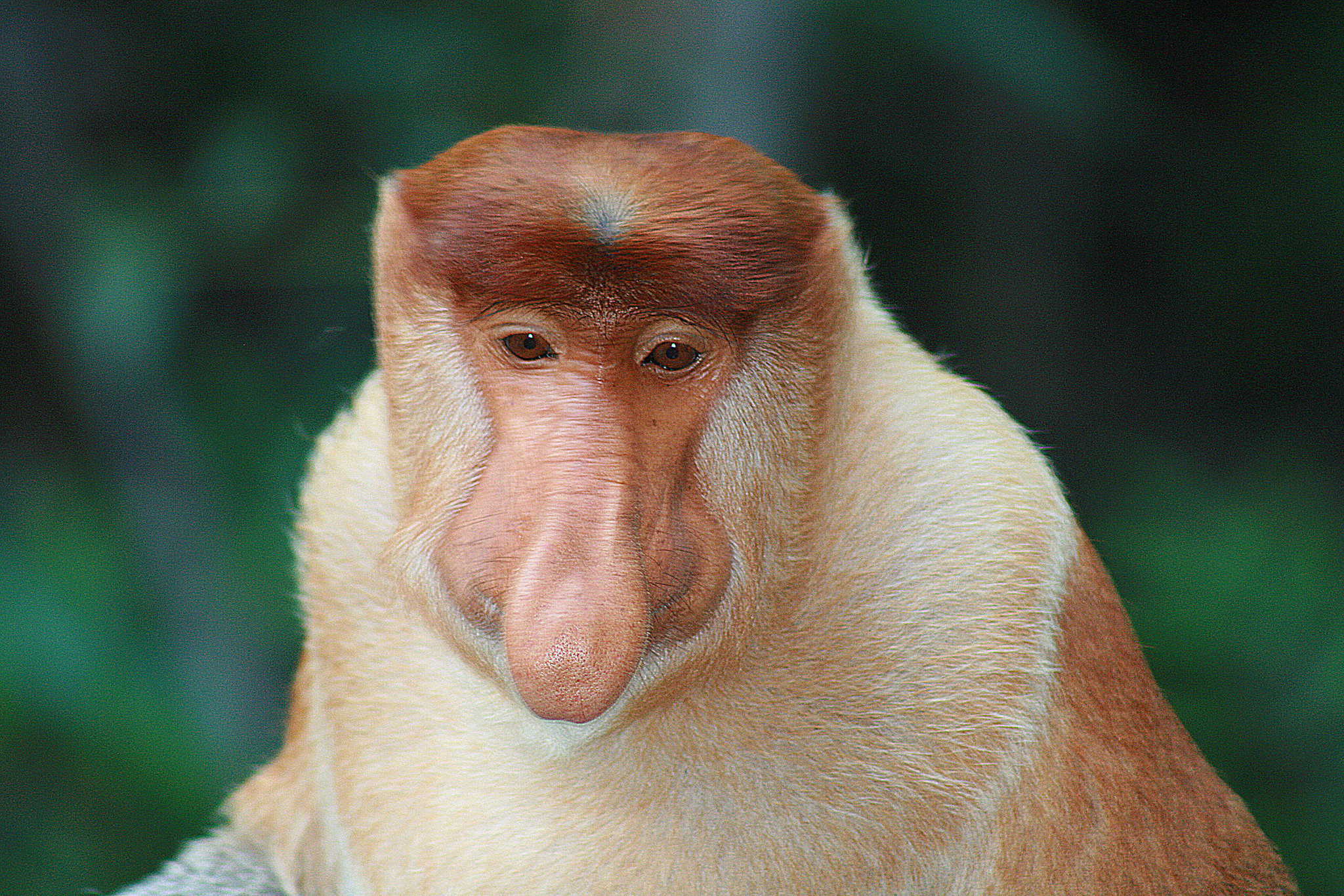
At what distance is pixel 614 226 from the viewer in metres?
1.27

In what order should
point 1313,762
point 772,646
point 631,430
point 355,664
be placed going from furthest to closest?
point 1313,762, point 355,664, point 772,646, point 631,430

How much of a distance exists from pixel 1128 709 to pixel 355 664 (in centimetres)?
102

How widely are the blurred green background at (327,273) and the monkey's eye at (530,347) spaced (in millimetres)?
1696

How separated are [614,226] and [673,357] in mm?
145

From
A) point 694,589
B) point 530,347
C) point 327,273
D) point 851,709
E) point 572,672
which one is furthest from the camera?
point 327,273

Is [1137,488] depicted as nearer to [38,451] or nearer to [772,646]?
[772,646]

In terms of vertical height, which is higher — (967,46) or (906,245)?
(967,46)

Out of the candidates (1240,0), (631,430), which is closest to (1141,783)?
(631,430)

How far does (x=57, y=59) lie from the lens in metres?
3.38

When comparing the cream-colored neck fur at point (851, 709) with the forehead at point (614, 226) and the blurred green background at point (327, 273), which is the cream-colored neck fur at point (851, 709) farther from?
the blurred green background at point (327, 273)

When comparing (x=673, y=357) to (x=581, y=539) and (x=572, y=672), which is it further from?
(x=572, y=672)

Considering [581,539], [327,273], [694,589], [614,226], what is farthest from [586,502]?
[327,273]

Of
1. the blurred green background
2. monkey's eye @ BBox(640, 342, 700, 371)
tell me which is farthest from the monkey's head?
the blurred green background

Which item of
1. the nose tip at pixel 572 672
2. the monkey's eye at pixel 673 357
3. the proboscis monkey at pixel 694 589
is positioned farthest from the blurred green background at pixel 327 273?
the nose tip at pixel 572 672
